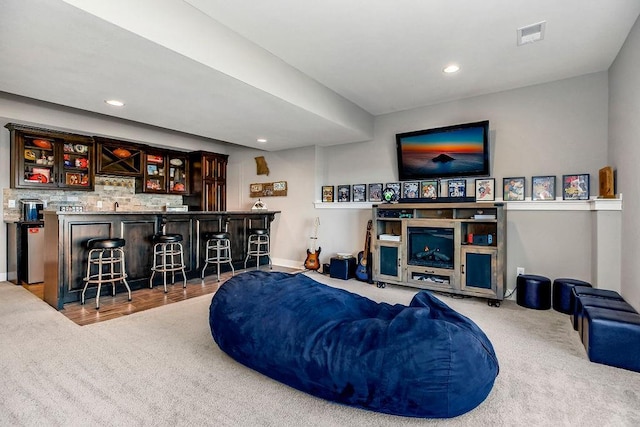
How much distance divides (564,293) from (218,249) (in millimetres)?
Answer: 4297

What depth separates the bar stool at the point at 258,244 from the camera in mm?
5461

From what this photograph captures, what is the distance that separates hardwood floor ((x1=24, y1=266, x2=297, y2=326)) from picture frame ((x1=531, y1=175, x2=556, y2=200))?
13.7 feet

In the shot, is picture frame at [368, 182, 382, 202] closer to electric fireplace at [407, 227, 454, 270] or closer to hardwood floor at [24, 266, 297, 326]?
electric fireplace at [407, 227, 454, 270]

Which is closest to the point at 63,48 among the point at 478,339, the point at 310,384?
the point at 310,384

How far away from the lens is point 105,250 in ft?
12.3

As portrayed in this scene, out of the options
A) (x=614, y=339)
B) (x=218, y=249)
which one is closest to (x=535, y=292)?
(x=614, y=339)

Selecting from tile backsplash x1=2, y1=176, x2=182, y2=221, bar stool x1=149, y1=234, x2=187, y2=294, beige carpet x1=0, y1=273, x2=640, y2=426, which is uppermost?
tile backsplash x1=2, y1=176, x2=182, y2=221

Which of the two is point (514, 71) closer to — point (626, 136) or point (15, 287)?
point (626, 136)

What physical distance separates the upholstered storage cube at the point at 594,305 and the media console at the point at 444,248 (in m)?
0.83

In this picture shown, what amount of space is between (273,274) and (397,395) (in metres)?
1.35

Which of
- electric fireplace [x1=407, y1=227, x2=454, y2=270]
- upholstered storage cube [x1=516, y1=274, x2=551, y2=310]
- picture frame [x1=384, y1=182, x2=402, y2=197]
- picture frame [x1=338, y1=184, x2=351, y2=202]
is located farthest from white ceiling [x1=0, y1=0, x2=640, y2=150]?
upholstered storage cube [x1=516, y1=274, x2=551, y2=310]

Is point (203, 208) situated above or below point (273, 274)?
above

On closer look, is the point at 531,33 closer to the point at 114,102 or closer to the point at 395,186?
the point at 395,186

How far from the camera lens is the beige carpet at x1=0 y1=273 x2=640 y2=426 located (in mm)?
1646
